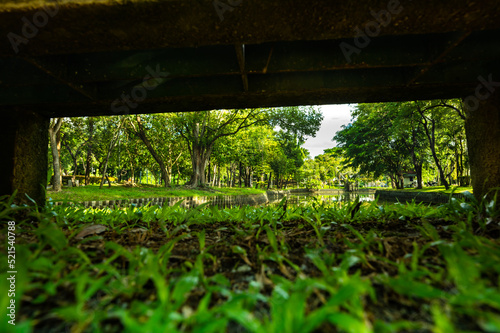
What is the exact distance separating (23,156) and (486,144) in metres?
6.79

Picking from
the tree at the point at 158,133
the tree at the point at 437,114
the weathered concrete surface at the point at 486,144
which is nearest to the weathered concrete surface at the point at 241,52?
the weathered concrete surface at the point at 486,144

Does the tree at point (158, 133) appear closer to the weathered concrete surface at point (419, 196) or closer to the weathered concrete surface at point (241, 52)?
the weathered concrete surface at point (241, 52)

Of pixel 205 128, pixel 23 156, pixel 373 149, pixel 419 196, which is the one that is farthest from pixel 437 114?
pixel 23 156

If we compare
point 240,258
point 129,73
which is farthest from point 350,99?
point 129,73

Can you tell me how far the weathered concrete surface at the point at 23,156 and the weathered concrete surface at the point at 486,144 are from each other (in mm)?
6701

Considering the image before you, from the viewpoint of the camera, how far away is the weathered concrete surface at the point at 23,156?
3.25 meters

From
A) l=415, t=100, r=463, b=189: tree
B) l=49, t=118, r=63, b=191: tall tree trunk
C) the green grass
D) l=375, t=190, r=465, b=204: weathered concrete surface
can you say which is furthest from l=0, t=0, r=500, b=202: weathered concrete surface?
l=49, t=118, r=63, b=191: tall tree trunk

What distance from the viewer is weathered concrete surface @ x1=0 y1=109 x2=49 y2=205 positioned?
128 inches

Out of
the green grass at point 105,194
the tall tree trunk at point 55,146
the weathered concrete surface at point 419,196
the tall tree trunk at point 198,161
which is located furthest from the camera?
the tall tree trunk at point 198,161

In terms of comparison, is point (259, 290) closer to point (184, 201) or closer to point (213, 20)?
point (213, 20)

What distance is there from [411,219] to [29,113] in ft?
19.7

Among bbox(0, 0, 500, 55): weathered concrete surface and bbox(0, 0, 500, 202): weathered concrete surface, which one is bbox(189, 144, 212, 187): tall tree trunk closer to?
bbox(0, 0, 500, 202): weathered concrete surface

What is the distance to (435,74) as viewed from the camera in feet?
9.12

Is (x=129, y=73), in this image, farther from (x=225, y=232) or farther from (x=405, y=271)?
(x=405, y=271)
